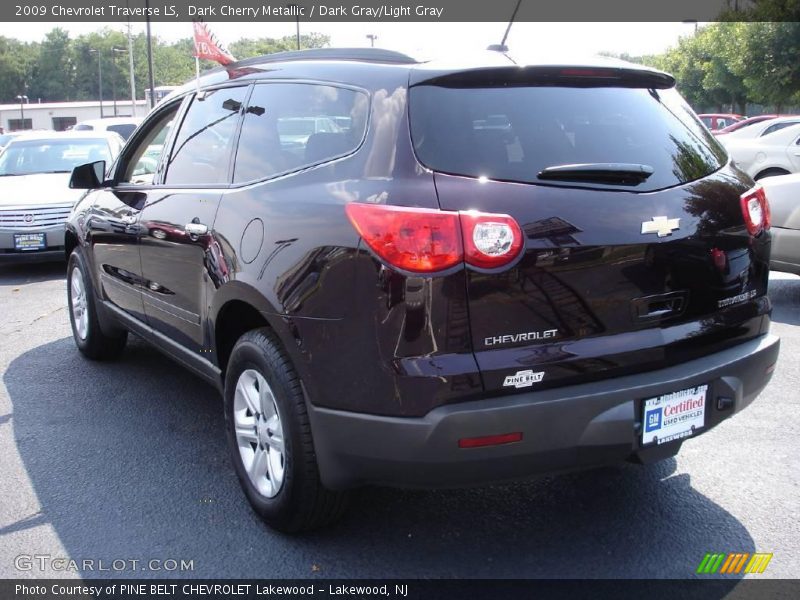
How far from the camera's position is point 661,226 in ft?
9.02

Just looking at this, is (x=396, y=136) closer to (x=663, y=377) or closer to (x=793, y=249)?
(x=663, y=377)

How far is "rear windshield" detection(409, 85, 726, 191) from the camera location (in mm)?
2686

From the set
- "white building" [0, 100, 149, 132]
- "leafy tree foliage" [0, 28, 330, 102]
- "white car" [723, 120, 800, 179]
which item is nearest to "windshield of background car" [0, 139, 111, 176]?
"white car" [723, 120, 800, 179]

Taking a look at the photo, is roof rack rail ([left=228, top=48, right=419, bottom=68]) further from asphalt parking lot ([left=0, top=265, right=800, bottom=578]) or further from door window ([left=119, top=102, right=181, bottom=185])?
asphalt parking lot ([left=0, top=265, right=800, bottom=578])

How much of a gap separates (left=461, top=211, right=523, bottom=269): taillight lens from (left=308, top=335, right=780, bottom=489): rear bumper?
0.44m

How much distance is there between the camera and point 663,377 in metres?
2.76

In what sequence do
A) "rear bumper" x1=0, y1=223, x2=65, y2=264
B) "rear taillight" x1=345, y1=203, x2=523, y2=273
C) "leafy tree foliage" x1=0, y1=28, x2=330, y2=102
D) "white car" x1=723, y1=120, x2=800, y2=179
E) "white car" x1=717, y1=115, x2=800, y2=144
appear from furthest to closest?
1. "leafy tree foliage" x1=0, y1=28, x2=330, y2=102
2. "white car" x1=717, y1=115, x2=800, y2=144
3. "white car" x1=723, y1=120, x2=800, y2=179
4. "rear bumper" x1=0, y1=223, x2=65, y2=264
5. "rear taillight" x1=345, y1=203, x2=523, y2=273

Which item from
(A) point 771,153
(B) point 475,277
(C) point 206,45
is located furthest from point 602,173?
(A) point 771,153

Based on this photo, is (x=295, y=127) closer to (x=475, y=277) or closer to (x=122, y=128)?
(x=475, y=277)

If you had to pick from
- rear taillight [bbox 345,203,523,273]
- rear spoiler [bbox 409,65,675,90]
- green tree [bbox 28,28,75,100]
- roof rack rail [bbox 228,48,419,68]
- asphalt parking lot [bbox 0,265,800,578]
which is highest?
green tree [bbox 28,28,75,100]

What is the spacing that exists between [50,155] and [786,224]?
8939mm

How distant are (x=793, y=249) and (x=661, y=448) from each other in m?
4.45

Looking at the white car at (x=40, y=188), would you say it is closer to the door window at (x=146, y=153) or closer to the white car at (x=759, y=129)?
the door window at (x=146, y=153)
